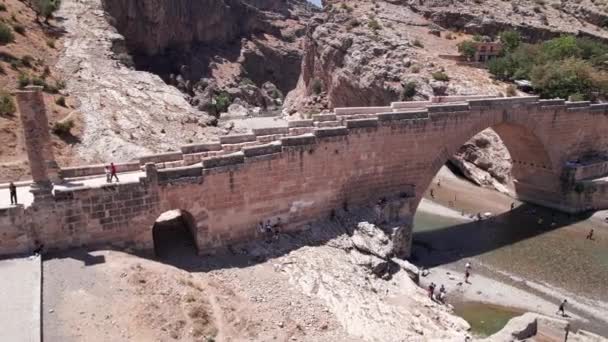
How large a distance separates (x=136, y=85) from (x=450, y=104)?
23167 mm

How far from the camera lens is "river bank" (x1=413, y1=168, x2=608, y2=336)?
19.4 metres

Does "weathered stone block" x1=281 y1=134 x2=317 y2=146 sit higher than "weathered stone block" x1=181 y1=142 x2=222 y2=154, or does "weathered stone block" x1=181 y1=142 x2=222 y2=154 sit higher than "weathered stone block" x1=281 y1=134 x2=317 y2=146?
"weathered stone block" x1=281 y1=134 x2=317 y2=146

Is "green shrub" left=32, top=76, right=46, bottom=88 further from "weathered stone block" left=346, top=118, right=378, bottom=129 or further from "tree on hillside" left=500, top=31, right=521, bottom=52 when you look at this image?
"tree on hillside" left=500, top=31, right=521, bottom=52

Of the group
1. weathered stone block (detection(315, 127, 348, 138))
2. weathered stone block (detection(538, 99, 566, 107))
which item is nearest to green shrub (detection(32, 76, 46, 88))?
weathered stone block (detection(315, 127, 348, 138))

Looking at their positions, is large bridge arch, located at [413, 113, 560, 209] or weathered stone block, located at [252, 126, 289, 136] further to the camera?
large bridge arch, located at [413, 113, 560, 209]

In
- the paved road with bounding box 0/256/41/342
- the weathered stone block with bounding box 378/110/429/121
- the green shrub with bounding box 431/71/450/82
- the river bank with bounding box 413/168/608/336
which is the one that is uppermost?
the green shrub with bounding box 431/71/450/82

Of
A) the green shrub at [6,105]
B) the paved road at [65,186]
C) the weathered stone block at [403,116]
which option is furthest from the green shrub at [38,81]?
the weathered stone block at [403,116]

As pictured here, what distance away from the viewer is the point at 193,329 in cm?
1228

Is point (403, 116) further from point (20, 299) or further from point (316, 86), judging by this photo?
point (316, 86)

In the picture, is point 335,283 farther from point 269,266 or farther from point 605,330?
point 605,330

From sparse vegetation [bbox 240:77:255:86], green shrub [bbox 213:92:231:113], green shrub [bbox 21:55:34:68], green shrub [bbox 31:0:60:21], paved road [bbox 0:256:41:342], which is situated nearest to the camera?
paved road [bbox 0:256:41:342]

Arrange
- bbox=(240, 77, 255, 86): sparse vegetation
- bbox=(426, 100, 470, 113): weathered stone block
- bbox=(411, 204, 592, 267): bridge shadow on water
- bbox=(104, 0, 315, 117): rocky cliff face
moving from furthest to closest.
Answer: bbox=(240, 77, 255, 86): sparse vegetation → bbox=(104, 0, 315, 117): rocky cliff face → bbox=(411, 204, 592, 267): bridge shadow on water → bbox=(426, 100, 470, 113): weathered stone block

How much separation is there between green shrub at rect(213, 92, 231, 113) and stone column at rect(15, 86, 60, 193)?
179ft

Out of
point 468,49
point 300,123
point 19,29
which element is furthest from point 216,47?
point 300,123
